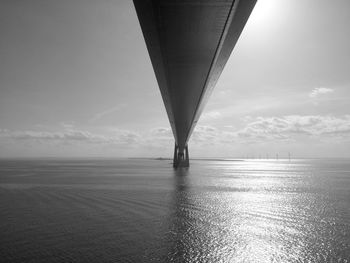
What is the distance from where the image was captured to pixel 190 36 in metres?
16.5

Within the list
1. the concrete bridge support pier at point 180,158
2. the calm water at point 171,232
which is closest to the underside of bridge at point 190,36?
the calm water at point 171,232

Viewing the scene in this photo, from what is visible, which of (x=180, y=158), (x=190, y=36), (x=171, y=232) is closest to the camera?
(x=171, y=232)

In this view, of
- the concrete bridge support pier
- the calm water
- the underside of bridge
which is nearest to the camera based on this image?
the calm water

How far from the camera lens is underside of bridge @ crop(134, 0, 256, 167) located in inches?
526

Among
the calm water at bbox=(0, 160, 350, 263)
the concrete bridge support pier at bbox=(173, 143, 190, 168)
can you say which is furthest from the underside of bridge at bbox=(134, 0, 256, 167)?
the concrete bridge support pier at bbox=(173, 143, 190, 168)

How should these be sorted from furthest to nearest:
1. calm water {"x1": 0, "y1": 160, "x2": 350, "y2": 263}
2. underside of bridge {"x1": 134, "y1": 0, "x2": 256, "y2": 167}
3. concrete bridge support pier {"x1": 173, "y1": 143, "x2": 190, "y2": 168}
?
concrete bridge support pier {"x1": 173, "y1": 143, "x2": 190, "y2": 168}
underside of bridge {"x1": 134, "y1": 0, "x2": 256, "y2": 167}
calm water {"x1": 0, "y1": 160, "x2": 350, "y2": 263}

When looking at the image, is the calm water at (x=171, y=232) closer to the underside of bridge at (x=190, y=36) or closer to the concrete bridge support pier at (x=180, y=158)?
the underside of bridge at (x=190, y=36)

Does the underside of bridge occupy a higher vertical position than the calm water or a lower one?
higher

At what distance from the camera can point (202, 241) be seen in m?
12.4

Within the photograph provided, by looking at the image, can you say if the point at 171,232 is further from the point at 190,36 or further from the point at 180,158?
the point at 180,158

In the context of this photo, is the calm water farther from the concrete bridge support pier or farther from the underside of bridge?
the concrete bridge support pier

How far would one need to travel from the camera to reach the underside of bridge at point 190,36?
1336cm

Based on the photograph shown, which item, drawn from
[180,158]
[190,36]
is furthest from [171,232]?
[180,158]

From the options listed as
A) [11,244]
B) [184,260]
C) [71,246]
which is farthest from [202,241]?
[11,244]
